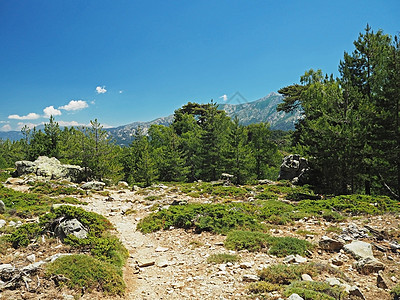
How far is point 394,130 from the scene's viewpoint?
16219 mm

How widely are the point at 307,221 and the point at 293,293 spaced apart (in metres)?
7.75

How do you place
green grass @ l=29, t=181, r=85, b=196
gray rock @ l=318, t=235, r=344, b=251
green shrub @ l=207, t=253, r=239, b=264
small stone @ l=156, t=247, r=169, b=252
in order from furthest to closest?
1. green grass @ l=29, t=181, r=85, b=196
2. small stone @ l=156, t=247, r=169, b=252
3. gray rock @ l=318, t=235, r=344, b=251
4. green shrub @ l=207, t=253, r=239, b=264

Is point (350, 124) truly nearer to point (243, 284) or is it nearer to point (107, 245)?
point (243, 284)

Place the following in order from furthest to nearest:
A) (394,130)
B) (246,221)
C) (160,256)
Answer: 1. (394,130)
2. (246,221)
3. (160,256)

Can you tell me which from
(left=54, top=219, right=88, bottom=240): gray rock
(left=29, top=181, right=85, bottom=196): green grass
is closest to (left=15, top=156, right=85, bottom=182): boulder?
(left=29, top=181, right=85, bottom=196): green grass

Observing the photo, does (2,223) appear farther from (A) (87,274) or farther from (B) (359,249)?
(B) (359,249)

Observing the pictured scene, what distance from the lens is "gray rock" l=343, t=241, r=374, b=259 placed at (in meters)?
7.25

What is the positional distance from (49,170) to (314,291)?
30784 millimetres

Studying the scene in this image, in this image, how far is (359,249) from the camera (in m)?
7.52

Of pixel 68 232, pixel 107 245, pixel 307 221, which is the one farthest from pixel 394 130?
pixel 68 232

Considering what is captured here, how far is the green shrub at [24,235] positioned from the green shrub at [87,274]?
268cm

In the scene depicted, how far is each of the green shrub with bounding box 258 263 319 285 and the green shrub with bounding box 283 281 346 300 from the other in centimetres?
43

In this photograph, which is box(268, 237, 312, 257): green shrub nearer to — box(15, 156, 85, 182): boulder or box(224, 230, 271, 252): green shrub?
box(224, 230, 271, 252): green shrub

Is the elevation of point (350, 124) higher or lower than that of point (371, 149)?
higher
